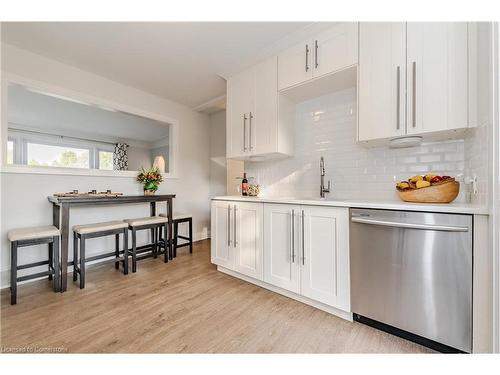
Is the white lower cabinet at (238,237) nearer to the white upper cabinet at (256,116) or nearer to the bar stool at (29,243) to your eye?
the white upper cabinet at (256,116)

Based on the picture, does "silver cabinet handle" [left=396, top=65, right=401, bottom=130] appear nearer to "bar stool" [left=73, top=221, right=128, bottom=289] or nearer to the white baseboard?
the white baseboard

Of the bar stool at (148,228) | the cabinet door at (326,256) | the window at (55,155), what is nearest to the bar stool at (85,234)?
the bar stool at (148,228)

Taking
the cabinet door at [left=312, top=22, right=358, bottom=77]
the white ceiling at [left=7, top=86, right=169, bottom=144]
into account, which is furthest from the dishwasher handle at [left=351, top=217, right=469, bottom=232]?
the white ceiling at [left=7, top=86, right=169, bottom=144]

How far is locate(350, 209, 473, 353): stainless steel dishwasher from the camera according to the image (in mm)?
1189

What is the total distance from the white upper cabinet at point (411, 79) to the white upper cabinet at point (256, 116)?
2.74 feet

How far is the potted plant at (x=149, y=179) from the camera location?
10.5ft

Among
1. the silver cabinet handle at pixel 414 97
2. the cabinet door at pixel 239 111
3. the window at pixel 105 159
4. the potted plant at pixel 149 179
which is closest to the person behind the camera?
the silver cabinet handle at pixel 414 97

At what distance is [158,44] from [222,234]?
2.16 metres

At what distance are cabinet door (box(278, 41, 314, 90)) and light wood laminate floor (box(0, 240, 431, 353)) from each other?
2.11 metres

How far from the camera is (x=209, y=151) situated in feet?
14.7

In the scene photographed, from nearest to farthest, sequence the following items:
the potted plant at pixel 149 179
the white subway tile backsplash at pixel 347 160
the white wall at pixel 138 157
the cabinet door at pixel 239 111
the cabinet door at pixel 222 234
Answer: the white subway tile backsplash at pixel 347 160 < the cabinet door at pixel 222 234 < the cabinet door at pixel 239 111 < the potted plant at pixel 149 179 < the white wall at pixel 138 157
